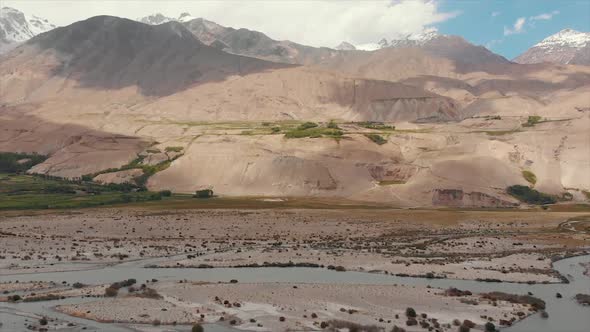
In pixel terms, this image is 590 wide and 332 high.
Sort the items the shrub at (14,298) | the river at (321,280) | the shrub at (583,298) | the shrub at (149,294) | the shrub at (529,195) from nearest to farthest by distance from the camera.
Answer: the river at (321,280)
the shrub at (14,298)
the shrub at (149,294)
the shrub at (583,298)
the shrub at (529,195)

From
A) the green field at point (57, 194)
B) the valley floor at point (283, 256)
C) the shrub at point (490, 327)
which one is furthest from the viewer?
the green field at point (57, 194)

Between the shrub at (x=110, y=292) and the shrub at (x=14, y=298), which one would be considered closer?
the shrub at (x=14, y=298)

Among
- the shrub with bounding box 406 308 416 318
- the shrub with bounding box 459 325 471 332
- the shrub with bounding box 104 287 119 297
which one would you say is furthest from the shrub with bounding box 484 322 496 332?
the shrub with bounding box 104 287 119 297

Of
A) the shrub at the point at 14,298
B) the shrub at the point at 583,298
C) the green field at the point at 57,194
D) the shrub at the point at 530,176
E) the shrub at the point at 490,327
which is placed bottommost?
the shrub at the point at 490,327

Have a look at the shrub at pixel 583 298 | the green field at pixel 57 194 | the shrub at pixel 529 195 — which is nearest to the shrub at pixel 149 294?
the shrub at pixel 583 298

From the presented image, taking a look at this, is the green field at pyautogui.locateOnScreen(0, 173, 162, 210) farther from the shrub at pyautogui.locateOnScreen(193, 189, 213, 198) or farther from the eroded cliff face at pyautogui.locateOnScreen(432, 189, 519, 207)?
the eroded cliff face at pyautogui.locateOnScreen(432, 189, 519, 207)

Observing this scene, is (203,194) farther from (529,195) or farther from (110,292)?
(110,292)

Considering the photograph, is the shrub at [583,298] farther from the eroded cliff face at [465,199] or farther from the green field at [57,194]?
the green field at [57,194]
